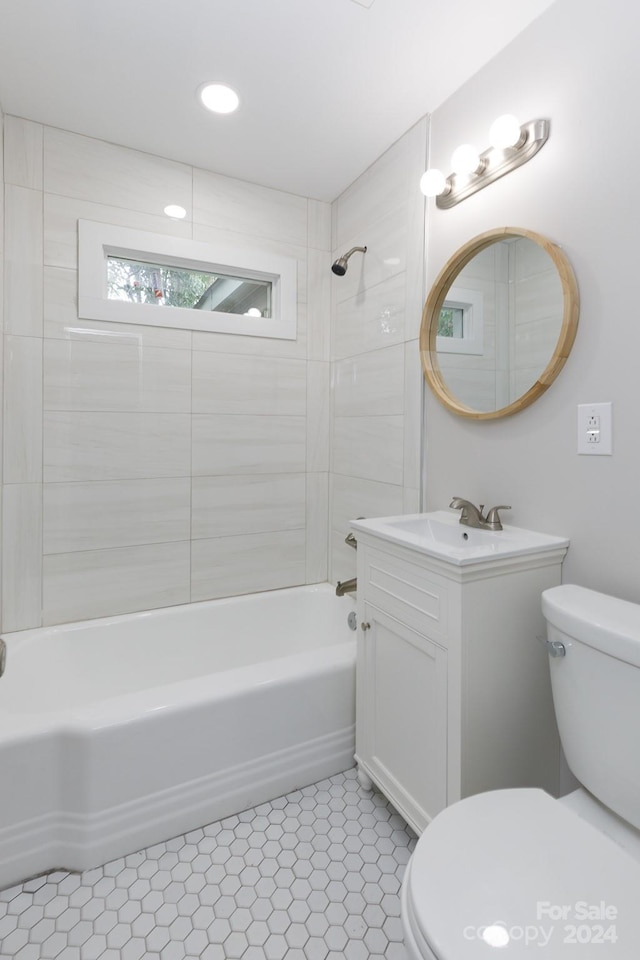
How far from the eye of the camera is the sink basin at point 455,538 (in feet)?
3.82

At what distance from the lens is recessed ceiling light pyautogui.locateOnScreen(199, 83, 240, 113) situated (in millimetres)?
1644

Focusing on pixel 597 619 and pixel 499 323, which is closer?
pixel 597 619

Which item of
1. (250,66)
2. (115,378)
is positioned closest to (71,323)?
(115,378)

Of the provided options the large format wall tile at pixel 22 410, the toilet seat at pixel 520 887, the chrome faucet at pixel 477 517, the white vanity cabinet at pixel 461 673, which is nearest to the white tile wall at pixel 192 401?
the large format wall tile at pixel 22 410

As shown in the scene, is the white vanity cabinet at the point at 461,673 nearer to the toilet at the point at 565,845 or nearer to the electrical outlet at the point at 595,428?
the toilet at the point at 565,845

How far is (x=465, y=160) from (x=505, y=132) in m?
0.17

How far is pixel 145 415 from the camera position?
209cm

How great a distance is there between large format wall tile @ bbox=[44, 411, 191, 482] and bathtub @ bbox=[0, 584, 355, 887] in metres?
0.65

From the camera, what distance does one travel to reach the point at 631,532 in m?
1.14

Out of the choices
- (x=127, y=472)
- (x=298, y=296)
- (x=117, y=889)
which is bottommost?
(x=117, y=889)

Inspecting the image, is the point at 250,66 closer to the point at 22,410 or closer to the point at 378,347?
the point at 378,347

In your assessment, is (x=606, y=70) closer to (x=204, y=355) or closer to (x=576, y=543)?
(x=576, y=543)

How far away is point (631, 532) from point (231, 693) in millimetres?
1209

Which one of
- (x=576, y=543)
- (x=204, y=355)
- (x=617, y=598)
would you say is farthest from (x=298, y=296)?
(x=617, y=598)
